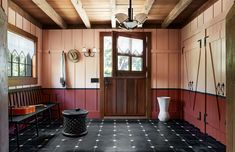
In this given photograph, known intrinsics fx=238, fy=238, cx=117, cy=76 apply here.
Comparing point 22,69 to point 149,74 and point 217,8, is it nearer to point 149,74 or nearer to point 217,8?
point 149,74

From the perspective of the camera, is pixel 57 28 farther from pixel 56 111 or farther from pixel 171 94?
pixel 171 94

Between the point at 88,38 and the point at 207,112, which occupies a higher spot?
the point at 88,38

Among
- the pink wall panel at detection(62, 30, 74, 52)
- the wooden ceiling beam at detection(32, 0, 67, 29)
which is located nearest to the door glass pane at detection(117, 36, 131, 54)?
the pink wall panel at detection(62, 30, 74, 52)

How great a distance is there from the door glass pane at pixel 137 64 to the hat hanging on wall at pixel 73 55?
156 cm

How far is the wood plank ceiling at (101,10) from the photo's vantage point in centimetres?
475

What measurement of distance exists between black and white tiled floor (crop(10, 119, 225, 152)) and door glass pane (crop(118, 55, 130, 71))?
5.38ft

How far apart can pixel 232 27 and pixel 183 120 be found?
14.9 ft

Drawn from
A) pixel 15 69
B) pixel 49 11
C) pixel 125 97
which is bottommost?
pixel 125 97

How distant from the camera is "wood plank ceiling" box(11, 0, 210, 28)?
475 cm

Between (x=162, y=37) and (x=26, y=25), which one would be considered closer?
(x=26, y=25)

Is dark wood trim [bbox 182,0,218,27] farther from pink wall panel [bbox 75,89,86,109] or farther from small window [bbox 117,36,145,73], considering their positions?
pink wall panel [bbox 75,89,86,109]

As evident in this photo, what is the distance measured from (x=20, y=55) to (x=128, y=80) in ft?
9.36

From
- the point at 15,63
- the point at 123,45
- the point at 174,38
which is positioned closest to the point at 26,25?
the point at 15,63

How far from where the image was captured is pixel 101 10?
17.5 ft
